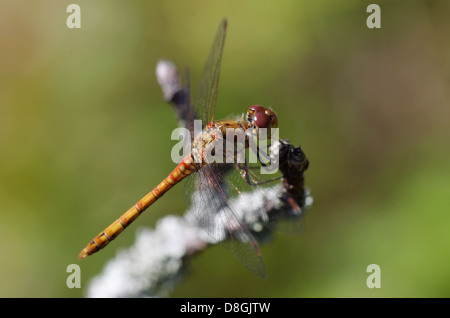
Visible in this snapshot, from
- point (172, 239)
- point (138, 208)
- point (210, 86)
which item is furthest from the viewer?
point (138, 208)

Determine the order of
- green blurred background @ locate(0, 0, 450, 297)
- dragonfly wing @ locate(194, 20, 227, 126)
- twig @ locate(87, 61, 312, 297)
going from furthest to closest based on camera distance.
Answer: green blurred background @ locate(0, 0, 450, 297), dragonfly wing @ locate(194, 20, 227, 126), twig @ locate(87, 61, 312, 297)

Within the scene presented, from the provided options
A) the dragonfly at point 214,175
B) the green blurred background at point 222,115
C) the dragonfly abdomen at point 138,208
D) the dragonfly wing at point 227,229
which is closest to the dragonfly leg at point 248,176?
the dragonfly at point 214,175

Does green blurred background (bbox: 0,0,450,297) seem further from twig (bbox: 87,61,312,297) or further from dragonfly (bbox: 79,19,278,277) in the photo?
twig (bbox: 87,61,312,297)

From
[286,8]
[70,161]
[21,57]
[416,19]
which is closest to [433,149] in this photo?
[416,19]

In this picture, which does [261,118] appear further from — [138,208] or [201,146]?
[138,208]

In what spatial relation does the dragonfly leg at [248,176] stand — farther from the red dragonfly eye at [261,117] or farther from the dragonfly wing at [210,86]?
the dragonfly wing at [210,86]

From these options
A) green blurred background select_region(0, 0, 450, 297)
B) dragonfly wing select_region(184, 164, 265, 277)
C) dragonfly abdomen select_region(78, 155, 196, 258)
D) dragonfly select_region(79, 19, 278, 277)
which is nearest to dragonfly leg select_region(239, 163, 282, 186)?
dragonfly select_region(79, 19, 278, 277)

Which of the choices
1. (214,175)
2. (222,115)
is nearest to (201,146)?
(214,175)
